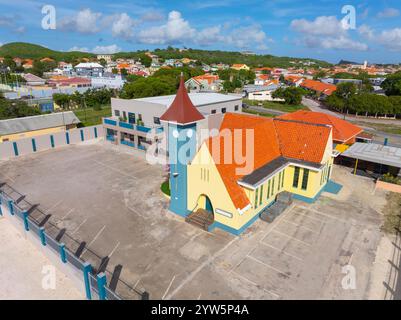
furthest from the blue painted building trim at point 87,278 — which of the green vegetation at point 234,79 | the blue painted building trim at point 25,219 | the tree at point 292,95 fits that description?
the green vegetation at point 234,79

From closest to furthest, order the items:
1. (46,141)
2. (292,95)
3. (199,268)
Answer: (199,268)
(46,141)
(292,95)

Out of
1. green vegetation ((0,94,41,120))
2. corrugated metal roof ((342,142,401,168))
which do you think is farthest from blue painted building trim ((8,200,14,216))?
green vegetation ((0,94,41,120))

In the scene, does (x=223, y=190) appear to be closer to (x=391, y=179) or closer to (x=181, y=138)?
(x=181, y=138)

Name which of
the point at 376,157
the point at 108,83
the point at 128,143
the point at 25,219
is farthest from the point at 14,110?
the point at 108,83

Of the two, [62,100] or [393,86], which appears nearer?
[62,100]

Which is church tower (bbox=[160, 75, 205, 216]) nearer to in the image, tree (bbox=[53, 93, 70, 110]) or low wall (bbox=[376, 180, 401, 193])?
low wall (bbox=[376, 180, 401, 193])
